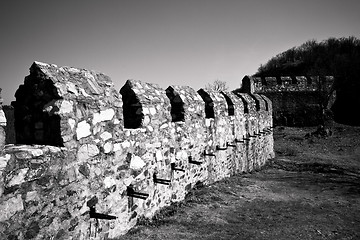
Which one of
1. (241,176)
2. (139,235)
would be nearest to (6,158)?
(139,235)

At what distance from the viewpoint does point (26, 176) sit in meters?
2.20

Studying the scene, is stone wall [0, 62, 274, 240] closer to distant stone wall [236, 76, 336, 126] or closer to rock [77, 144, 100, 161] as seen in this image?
rock [77, 144, 100, 161]

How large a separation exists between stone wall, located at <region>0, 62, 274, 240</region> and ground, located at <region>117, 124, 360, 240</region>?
0.38 metres

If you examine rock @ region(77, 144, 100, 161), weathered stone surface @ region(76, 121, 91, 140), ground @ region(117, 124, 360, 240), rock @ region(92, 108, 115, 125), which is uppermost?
rock @ region(92, 108, 115, 125)

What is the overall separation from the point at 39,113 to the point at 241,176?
603cm

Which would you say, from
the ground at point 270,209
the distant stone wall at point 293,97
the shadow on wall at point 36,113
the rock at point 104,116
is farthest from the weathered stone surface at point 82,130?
the distant stone wall at point 293,97

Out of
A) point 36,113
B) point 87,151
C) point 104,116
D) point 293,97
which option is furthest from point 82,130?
point 293,97

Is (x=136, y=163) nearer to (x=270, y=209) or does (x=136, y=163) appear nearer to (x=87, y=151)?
(x=87, y=151)

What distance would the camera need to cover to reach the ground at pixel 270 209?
148 inches

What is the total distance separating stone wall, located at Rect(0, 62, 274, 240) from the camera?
7.35 ft

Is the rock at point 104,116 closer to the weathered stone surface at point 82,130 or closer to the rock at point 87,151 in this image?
the weathered stone surface at point 82,130

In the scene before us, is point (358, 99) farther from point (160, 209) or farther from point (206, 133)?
point (160, 209)

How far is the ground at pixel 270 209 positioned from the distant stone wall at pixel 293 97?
12969 mm

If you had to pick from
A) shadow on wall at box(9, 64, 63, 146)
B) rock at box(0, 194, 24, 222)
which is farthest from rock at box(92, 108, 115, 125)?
rock at box(0, 194, 24, 222)
